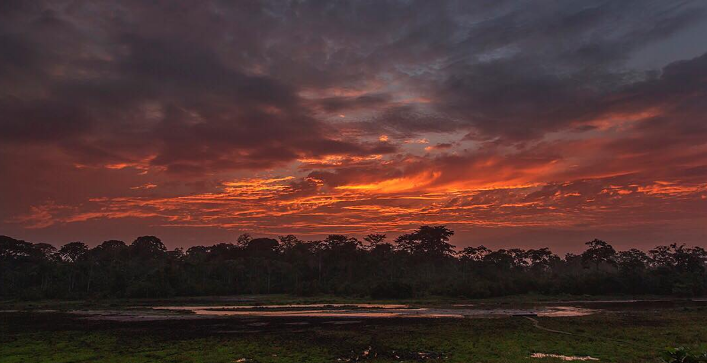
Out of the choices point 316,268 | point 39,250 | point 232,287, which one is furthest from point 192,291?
point 39,250

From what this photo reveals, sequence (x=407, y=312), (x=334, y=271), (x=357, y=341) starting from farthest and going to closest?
(x=334, y=271)
(x=407, y=312)
(x=357, y=341)

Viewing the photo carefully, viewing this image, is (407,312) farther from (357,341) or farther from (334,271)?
(334,271)

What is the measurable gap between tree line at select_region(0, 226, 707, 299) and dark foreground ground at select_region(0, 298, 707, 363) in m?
69.0

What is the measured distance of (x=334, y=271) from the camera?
489 ft

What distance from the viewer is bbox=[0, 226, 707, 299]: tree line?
112 metres

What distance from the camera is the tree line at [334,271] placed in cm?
11225

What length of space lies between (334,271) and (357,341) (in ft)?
381

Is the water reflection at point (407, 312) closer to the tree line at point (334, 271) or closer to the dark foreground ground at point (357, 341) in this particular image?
the dark foreground ground at point (357, 341)

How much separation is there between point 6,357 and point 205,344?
11.8 meters

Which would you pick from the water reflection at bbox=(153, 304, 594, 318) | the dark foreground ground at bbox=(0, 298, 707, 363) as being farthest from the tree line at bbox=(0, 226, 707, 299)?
the dark foreground ground at bbox=(0, 298, 707, 363)

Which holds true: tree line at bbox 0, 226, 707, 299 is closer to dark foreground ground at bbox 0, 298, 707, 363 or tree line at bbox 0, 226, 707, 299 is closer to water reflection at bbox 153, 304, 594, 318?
water reflection at bbox 153, 304, 594, 318

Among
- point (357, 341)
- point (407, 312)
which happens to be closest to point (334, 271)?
point (407, 312)

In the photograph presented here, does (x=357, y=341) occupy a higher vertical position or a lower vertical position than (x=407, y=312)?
higher

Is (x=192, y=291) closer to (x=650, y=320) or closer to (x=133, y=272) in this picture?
(x=133, y=272)
